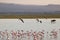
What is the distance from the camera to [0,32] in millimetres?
1027

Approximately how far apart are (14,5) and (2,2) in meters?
0.11

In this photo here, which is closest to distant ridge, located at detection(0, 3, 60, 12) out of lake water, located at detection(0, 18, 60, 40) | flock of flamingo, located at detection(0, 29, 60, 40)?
lake water, located at detection(0, 18, 60, 40)

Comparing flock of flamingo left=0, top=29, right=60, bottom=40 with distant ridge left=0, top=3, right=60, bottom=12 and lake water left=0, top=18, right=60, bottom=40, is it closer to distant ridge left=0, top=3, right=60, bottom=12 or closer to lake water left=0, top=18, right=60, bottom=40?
lake water left=0, top=18, right=60, bottom=40

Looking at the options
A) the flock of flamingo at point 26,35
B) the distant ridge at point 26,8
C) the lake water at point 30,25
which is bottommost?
the flock of flamingo at point 26,35

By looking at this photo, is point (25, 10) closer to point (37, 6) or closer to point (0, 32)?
point (37, 6)

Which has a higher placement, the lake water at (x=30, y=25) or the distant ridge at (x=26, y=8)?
the distant ridge at (x=26, y=8)

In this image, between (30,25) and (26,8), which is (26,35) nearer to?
(30,25)

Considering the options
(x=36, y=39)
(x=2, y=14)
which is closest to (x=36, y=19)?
(x=36, y=39)

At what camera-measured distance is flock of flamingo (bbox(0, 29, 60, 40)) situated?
104 cm

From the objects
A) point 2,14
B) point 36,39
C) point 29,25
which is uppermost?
point 2,14

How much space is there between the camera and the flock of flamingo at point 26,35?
104 cm

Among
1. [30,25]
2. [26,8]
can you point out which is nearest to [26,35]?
[30,25]

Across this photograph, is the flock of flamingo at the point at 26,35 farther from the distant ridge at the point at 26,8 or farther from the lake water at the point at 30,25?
the distant ridge at the point at 26,8

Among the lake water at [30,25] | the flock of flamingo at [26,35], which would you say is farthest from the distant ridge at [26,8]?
the flock of flamingo at [26,35]
